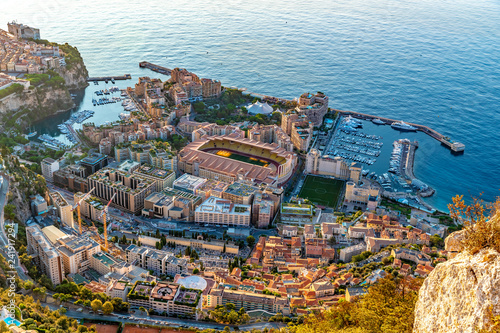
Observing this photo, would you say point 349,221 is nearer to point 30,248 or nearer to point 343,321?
point 343,321

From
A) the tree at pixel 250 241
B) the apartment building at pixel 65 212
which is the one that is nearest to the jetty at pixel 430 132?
the tree at pixel 250 241

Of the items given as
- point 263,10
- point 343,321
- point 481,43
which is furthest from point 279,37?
point 343,321

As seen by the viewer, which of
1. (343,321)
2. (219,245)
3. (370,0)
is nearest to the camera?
(343,321)

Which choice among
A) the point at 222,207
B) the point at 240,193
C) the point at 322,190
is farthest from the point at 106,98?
the point at 322,190

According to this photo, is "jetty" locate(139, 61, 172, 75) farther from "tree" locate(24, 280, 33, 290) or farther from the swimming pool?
the swimming pool

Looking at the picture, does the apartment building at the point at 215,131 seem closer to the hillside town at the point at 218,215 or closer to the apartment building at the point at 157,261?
the hillside town at the point at 218,215

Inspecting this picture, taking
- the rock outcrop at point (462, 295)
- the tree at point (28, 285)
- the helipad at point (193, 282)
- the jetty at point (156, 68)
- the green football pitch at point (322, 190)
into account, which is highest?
the rock outcrop at point (462, 295)
